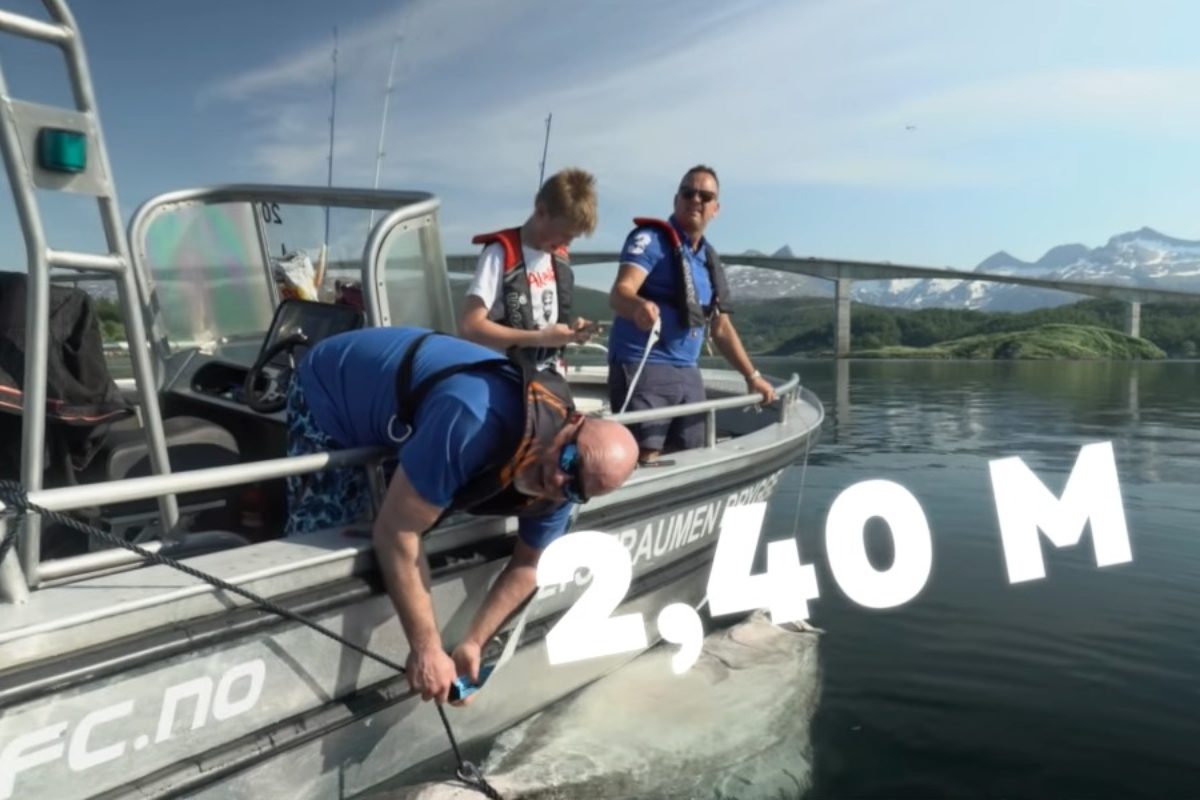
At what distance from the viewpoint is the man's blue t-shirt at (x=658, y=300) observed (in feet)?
15.2

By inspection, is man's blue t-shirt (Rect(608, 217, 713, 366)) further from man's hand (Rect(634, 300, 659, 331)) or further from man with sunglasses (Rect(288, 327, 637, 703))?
man with sunglasses (Rect(288, 327, 637, 703))

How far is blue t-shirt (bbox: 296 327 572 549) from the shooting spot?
2.66 m

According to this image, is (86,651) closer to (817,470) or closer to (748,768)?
(748,768)

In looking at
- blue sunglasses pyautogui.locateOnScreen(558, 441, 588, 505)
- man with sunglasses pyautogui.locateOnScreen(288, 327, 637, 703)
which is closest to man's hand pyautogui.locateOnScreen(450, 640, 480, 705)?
man with sunglasses pyautogui.locateOnScreen(288, 327, 637, 703)

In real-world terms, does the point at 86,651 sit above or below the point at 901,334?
above

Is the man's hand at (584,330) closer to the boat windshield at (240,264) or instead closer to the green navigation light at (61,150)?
the boat windshield at (240,264)

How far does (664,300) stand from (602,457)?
2.20 metres

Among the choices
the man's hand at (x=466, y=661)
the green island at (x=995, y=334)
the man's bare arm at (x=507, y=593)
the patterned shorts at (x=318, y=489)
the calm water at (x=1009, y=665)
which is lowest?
the green island at (x=995, y=334)

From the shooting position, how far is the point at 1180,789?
363cm

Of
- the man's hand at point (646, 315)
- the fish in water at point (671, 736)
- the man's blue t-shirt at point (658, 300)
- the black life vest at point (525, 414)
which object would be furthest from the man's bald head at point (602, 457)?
the man's blue t-shirt at point (658, 300)

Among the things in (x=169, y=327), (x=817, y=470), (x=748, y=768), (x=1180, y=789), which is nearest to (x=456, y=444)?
(x=748, y=768)

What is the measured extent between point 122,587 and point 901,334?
108 metres

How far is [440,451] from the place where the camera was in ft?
8.70

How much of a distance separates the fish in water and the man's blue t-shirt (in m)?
1.53
